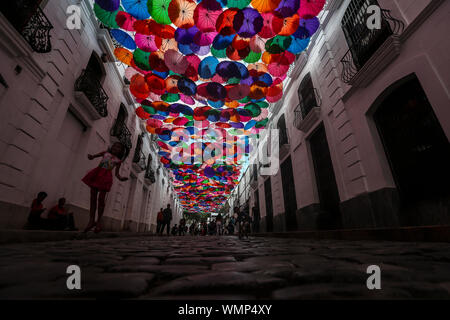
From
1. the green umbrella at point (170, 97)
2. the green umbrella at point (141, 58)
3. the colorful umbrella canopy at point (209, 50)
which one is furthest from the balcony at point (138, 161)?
the green umbrella at point (141, 58)

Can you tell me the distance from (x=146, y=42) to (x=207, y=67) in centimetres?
192

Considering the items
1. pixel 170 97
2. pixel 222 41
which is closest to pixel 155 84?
pixel 170 97

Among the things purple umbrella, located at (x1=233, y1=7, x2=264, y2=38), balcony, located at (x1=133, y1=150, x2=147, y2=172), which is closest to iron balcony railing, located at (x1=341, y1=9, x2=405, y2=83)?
purple umbrella, located at (x1=233, y1=7, x2=264, y2=38)

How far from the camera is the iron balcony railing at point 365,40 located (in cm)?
507

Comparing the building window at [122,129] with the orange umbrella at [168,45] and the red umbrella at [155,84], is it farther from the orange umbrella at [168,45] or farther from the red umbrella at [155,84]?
the orange umbrella at [168,45]

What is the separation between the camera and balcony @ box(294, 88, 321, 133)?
26.1ft

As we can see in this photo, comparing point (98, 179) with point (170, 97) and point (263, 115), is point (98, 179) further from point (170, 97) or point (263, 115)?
point (263, 115)

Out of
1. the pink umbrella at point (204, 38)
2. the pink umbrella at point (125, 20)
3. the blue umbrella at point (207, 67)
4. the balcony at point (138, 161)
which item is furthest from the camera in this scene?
the balcony at point (138, 161)

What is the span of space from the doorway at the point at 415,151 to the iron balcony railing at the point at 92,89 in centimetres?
916

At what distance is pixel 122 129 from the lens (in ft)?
35.1

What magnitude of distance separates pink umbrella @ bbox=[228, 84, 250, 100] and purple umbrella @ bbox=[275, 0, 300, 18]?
7.64 feet

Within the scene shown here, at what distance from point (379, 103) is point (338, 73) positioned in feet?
6.58

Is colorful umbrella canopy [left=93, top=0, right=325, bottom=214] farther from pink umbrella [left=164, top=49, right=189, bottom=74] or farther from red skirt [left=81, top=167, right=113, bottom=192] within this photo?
red skirt [left=81, top=167, right=113, bottom=192]
